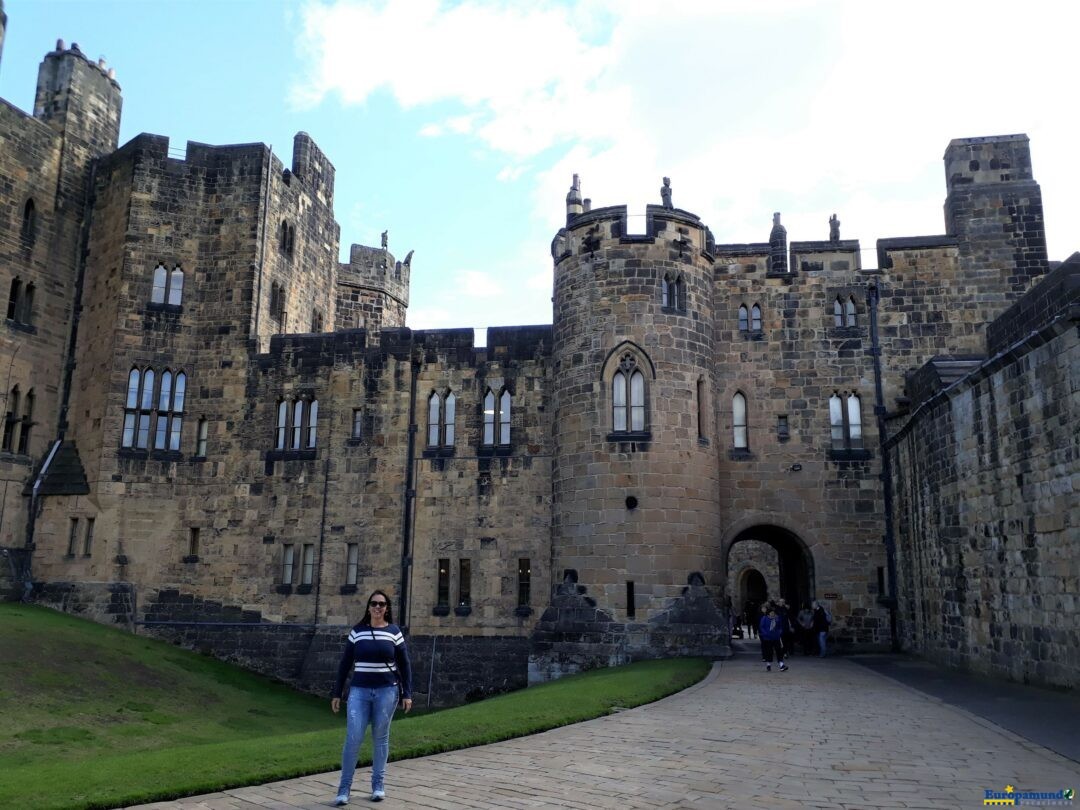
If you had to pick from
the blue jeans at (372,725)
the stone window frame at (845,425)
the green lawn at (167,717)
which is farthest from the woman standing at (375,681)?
the stone window frame at (845,425)

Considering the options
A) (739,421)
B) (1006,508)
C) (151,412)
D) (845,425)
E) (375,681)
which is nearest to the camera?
(375,681)

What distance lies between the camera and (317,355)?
26.8 meters

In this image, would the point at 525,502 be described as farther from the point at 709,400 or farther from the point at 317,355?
the point at 317,355

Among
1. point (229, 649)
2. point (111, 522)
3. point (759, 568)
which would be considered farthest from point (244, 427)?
point (759, 568)

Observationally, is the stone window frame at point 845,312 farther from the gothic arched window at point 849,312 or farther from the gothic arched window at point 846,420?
the gothic arched window at point 846,420

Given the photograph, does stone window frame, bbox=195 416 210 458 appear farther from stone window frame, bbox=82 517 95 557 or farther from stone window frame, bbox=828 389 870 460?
stone window frame, bbox=828 389 870 460

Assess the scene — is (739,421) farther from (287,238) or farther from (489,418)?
(287,238)

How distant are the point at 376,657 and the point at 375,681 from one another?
8.7 inches

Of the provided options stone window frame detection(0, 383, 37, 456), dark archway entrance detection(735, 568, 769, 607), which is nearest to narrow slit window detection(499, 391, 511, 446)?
stone window frame detection(0, 383, 37, 456)

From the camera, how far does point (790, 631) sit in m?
21.9

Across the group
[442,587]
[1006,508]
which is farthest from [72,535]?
[1006,508]

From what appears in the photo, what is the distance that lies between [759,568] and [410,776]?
35.1 m

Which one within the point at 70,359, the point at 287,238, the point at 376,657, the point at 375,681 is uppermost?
the point at 287,238

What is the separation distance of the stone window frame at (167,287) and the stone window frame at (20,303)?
3.48 meters
